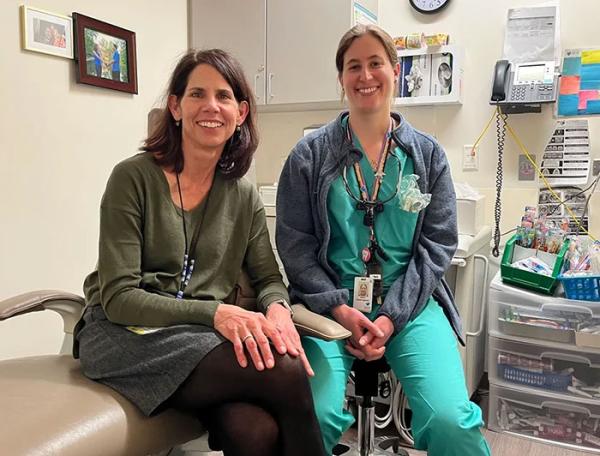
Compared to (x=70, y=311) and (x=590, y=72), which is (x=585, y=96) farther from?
(x=70, y=311)

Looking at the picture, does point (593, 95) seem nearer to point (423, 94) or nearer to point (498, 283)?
point (423, 94)

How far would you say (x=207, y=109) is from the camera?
4.68 ft

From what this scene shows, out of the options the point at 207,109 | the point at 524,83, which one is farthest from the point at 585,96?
the point at 207,109

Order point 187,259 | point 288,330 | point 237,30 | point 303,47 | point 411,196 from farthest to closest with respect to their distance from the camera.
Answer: point 237,30, point 303,47, point 411,196, point 187,259, point 288,330

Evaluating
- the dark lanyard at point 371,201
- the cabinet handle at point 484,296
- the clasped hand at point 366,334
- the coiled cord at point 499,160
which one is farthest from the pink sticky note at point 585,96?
the clasped hand at point 366,334

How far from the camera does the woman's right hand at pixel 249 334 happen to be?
3.95 ft

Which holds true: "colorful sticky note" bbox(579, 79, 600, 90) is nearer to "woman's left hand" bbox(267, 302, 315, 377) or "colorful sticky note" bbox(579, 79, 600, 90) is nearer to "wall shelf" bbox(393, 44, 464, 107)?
"wall shelf" bbox(393, 44, 464, 107)

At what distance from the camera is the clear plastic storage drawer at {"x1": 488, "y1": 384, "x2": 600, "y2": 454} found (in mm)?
2088

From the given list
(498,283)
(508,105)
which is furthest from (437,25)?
(498,283)

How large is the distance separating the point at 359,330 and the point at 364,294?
0.38 feet

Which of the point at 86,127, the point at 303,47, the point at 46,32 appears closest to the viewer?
the point at 46,32

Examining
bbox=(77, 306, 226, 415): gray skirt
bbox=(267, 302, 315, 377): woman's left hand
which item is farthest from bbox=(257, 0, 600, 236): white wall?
bbox=(77, 306, 226, 415): gray skirt

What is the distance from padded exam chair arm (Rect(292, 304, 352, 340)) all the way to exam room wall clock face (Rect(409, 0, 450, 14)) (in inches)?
72.5

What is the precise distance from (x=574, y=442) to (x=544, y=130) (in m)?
1.29
